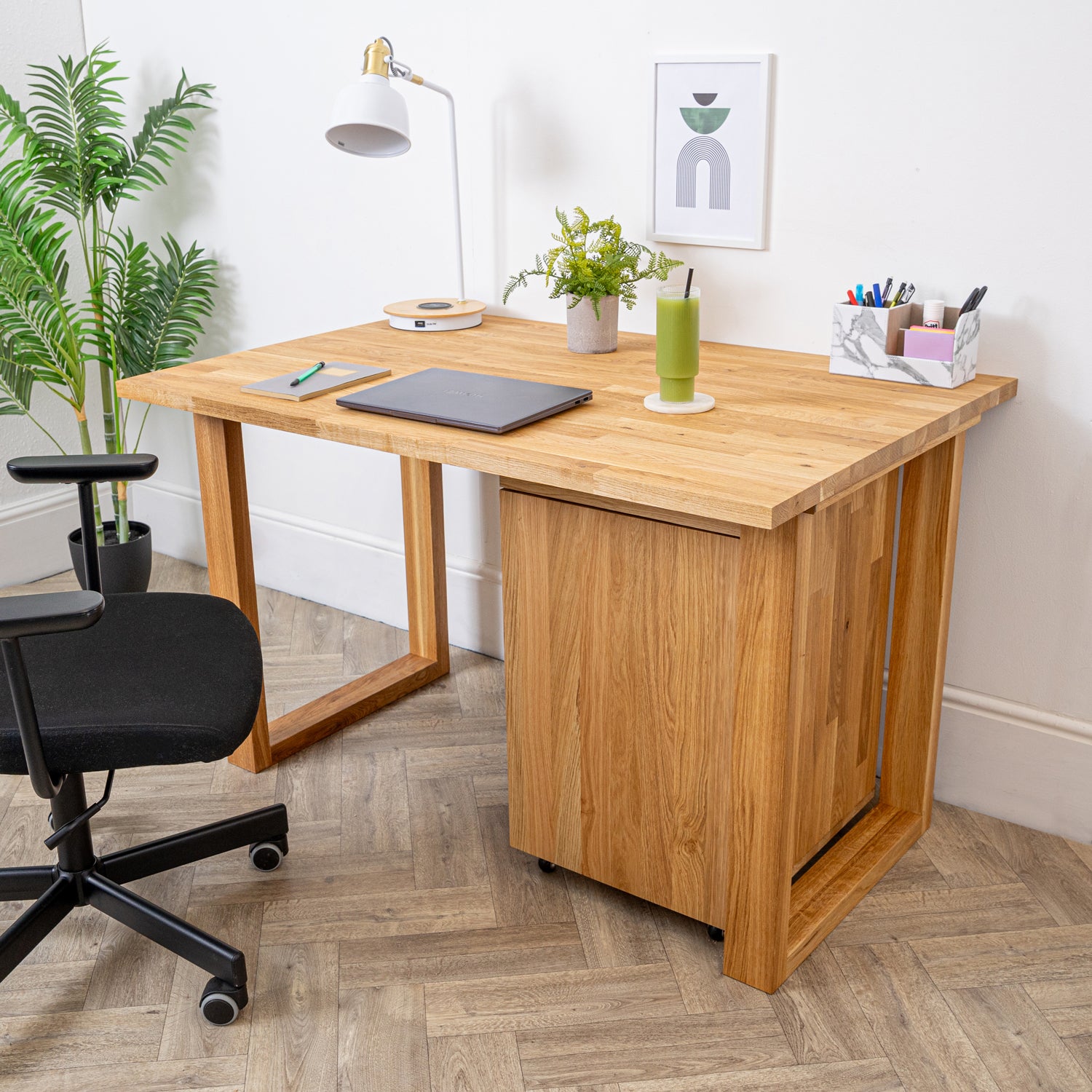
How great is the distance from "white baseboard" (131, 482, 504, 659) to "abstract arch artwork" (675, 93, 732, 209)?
104 centimetres

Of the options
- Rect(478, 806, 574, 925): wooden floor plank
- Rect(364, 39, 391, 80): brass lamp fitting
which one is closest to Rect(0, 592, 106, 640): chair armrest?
Rect(478, 806, 574, 925): wooden floor plank

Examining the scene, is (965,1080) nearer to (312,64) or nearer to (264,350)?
(264,350)

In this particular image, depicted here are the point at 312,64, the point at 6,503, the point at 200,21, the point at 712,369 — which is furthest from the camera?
the point at 6,503

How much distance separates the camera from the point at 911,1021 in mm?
1684

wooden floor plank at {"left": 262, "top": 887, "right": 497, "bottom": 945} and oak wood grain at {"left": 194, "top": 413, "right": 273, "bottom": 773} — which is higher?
oak wood grain at {"left": 194, "top": 413, "right": 273, "bottom": 773}

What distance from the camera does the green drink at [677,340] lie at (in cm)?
171

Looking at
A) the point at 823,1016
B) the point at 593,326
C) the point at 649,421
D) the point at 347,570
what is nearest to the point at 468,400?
the point at 649,421

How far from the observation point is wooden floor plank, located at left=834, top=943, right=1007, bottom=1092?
158 centimetres

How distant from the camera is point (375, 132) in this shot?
2301mm

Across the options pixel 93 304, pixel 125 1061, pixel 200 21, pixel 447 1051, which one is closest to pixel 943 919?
→ pixel 447 1051

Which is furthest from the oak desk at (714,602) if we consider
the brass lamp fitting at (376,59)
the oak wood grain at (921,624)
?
the brass lamp fitting at (376,59)

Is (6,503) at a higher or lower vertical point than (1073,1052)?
higher

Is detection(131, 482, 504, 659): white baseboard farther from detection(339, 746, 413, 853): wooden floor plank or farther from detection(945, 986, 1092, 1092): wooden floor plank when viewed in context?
detection(945, 986, 1092, 1092): wooden floor plank

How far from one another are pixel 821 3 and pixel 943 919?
1.54 m
